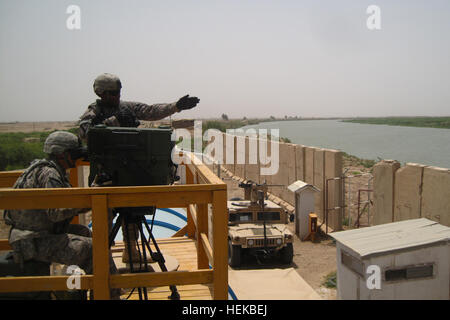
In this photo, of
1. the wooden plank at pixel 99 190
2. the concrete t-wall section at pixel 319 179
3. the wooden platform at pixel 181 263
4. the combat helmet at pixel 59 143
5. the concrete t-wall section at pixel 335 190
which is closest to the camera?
the wooden plank at pixel 99 190

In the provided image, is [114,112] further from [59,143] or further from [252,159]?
[252,159]

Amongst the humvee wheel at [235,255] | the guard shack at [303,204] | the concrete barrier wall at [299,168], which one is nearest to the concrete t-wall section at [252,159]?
the concrete barrier wall at [299,168]

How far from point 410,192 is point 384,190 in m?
1.02

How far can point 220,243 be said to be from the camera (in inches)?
110

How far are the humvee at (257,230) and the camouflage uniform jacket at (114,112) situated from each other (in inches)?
263

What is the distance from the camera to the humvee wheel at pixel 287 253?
10.6 m

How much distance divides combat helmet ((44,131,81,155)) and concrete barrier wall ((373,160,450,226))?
6.59m

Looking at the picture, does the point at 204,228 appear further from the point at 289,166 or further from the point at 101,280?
the point at 289,166

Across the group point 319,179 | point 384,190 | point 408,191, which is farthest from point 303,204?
point 408,191

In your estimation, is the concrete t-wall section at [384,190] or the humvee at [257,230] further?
the humvee at [257,230]

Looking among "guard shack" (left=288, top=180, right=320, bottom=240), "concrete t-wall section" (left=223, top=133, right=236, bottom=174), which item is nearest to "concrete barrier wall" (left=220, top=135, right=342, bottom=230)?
"guard shack" (left=288, top=180, right=320, bottom=240)

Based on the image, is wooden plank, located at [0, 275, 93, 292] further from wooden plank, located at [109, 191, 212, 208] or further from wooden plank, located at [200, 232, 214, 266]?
wooden plank, located at [200, 232, 214, 266]

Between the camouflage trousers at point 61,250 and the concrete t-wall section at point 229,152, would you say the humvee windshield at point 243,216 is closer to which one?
the camouflage trousers at point 61,250
